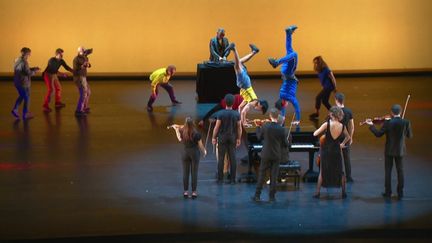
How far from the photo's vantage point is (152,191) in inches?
473

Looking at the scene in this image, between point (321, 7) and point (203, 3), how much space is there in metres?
3.31

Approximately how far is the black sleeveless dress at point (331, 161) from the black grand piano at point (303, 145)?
97 centimetres

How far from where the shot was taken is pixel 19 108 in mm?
18938

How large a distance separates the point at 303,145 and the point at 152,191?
227cm

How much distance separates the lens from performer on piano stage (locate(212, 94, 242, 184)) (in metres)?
12.0

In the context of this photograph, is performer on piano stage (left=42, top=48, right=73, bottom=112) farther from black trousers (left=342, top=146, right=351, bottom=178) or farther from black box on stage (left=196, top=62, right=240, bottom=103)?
black trousers (left=342, top=146, right=351, bottom=178)

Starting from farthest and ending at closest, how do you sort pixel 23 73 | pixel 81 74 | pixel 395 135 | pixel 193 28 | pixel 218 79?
pixel 193 28 → pixel 218 79 → pixel 81 74 → pixel 23 73 → pixel 395 135

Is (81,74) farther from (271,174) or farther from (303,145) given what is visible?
(271,174)

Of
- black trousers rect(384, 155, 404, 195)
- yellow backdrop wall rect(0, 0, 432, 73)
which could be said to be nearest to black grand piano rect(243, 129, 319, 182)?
black trousers rect(384, 155, 404, 195)

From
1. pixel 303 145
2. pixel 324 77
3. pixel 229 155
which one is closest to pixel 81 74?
pixel 324 77

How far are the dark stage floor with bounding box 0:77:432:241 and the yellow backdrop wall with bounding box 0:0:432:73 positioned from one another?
635 centimetres

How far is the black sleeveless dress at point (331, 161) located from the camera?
11.2 meters

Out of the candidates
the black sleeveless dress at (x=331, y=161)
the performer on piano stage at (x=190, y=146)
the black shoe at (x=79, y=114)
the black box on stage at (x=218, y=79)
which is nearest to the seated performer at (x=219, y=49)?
the black box on stage at (x=218, y=79)

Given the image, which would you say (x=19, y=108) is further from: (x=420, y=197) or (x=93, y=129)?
(x=420, y=197)
